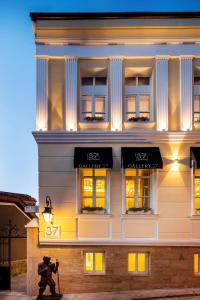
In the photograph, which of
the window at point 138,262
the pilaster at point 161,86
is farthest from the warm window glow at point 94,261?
the pilaster at point 161,86

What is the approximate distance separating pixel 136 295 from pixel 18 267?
795 centimetres

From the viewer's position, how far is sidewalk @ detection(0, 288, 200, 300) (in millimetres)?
12500

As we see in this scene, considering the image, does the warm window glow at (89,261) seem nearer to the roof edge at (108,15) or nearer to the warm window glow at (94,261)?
the warm window glow at (94,261)

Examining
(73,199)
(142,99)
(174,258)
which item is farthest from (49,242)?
(142,99)

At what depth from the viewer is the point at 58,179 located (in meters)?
13.7

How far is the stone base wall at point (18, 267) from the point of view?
59.0 ft

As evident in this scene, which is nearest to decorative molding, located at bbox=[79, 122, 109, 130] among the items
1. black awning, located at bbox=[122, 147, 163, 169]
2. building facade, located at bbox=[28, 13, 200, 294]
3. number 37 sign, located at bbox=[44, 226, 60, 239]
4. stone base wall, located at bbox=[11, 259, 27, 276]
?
building facade, located at bbox=[28, 13, 200, 294]

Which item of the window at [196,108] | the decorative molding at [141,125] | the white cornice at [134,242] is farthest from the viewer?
the window at [196,108]

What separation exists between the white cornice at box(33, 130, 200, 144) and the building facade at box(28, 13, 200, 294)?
0.04 meters

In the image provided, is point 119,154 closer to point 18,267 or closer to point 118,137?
point 118,137

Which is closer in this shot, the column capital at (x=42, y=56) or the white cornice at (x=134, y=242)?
the white cornice at (x=134, y=242)

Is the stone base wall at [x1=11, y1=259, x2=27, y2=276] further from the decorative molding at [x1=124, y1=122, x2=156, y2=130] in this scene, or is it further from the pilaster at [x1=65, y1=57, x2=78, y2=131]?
the decorative molding at [x1=124, y1=122, x2=156, y2=130]

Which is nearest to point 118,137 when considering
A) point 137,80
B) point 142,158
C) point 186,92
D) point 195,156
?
point 142,158

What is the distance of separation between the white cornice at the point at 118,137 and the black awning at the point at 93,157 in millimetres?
349
